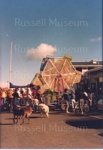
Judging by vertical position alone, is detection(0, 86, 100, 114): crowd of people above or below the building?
below

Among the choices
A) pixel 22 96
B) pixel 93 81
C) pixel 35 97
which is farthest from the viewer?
pixel 93 81

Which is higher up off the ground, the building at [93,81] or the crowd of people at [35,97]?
the building at [93,81]

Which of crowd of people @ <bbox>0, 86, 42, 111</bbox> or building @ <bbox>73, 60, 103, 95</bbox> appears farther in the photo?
building @ <bbox>73, 60, 103, 95</bbox>

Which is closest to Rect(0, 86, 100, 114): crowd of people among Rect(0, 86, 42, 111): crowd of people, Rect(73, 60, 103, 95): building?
Rect(0, 86, 42, 111): crowd of people

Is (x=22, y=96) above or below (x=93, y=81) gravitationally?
below

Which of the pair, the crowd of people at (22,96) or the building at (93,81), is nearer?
the crowd of people at (22,96)

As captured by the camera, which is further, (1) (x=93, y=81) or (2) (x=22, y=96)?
(1) (x=93, y=81)

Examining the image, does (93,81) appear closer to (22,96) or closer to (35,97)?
(35,97)

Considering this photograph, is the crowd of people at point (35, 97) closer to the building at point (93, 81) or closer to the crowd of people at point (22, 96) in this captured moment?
the crowd of people at point (22, 96)

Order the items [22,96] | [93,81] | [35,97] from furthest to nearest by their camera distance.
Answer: [93,81], [35,97], [22,96]

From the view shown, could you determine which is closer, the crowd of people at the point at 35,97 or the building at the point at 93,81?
the crowd of people at the point at 35,97

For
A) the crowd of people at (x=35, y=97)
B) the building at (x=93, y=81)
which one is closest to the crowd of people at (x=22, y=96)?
the crowd of people at (x=35, y=97)

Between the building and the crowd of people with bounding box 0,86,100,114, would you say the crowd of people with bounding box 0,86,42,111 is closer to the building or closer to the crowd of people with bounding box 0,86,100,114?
the crowd of people with bounding box 0,86,100,114

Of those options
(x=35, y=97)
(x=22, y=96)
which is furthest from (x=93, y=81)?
(x=22, y=96)
